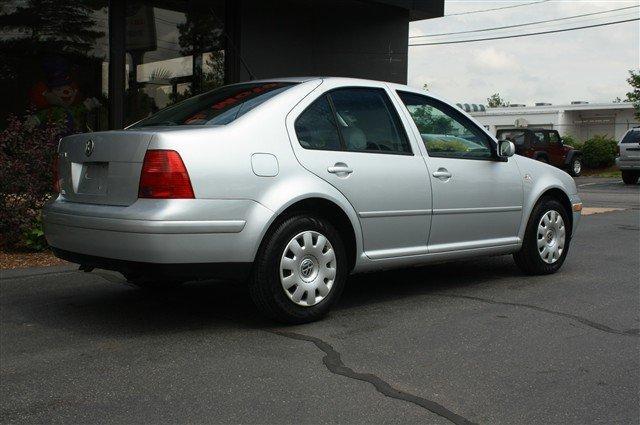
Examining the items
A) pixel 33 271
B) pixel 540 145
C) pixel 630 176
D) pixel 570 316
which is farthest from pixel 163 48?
pixel 540 145

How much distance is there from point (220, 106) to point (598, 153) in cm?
3256

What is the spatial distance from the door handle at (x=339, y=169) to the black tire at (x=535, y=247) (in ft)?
7.49

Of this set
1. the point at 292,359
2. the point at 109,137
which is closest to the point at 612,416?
the point at 292,359

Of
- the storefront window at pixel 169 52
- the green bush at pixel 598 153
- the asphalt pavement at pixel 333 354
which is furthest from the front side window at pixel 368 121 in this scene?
the green bush at pixel 598 153

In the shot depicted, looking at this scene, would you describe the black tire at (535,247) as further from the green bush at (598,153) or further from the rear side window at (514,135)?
the green bush at (598,153)

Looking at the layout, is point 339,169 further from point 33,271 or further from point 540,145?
point 540,145

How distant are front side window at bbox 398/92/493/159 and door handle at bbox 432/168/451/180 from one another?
133 mm

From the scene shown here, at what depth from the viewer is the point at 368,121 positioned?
554cm

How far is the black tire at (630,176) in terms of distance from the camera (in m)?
25.8

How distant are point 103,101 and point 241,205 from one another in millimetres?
8000

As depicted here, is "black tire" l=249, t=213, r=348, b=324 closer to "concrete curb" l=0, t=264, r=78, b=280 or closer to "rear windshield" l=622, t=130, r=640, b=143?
"concrete curb" l=0, t=264, r=78, b=280

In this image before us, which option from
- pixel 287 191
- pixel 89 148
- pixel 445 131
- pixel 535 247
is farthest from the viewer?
pixel 535 247

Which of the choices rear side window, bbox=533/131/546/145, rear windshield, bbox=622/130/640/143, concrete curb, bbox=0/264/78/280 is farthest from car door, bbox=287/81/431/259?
rear side window, bbox=533/131/546/145

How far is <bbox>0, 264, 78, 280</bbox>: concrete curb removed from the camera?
6.61 metres
